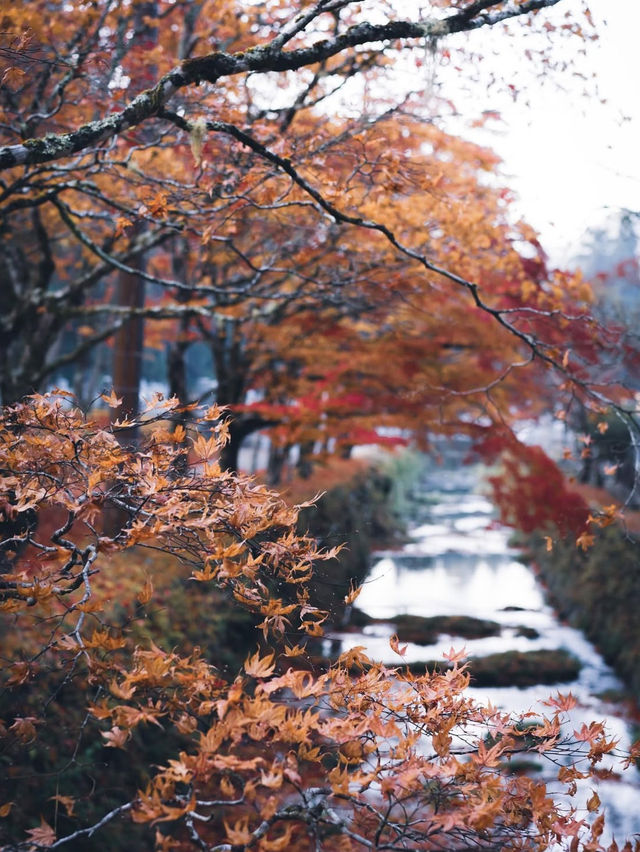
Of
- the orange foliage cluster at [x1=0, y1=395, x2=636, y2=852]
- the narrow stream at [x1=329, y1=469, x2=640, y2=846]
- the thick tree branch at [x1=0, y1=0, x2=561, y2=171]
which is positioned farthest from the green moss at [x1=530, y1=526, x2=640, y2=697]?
the orange foliage cluster at [x1=0, y1=395, x2=636, y2=852]

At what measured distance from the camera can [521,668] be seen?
1079 centimetres

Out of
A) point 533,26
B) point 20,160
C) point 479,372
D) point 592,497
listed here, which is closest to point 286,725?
point 20,160

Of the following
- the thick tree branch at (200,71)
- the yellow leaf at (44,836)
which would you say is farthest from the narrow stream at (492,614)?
the thick tree branch at (200,71)

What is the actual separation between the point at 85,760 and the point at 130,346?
4.95 m

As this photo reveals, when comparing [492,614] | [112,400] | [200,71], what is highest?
[200,71]

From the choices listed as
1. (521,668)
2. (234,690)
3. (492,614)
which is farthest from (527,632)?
(234,690)

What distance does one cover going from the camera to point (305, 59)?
362 cm

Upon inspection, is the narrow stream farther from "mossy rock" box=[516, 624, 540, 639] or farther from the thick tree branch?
the thick tree branch

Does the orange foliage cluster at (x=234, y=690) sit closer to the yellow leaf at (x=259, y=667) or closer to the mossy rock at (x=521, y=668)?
the yellow leaf at (x=259, y=667)

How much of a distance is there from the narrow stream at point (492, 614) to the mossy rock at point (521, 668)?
11cm

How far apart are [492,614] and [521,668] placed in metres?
3.73

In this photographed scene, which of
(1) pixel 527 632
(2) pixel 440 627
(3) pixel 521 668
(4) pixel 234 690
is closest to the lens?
(4) pixel 234 690

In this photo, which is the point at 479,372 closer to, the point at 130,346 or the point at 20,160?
the point at 130,346

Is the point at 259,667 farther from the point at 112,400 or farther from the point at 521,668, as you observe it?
the point at 521,668
